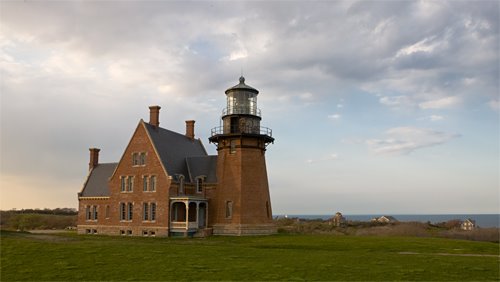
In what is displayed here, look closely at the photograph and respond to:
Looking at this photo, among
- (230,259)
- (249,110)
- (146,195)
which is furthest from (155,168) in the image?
(230,259)

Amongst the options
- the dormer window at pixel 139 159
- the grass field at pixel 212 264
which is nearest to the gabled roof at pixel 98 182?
the dormer window at pixel 139 159

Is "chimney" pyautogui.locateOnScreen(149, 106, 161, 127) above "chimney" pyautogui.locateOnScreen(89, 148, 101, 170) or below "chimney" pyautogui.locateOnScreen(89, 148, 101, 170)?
above

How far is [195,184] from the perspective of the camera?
141 feet

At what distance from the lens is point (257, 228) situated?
40.0 m

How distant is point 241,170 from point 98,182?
16960 millimetres

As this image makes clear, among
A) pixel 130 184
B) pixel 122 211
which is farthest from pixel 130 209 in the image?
pixel 130 184

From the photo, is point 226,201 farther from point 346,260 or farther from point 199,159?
point 346,260

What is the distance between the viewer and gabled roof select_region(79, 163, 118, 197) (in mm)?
47000

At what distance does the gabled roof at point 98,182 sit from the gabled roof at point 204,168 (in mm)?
9203

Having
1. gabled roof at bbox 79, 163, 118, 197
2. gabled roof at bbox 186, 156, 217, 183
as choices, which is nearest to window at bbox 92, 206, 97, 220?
gabled roof at bbox 79, 163, 118, 197

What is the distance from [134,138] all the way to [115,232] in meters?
8.92

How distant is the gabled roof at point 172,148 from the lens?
42219 millimetres

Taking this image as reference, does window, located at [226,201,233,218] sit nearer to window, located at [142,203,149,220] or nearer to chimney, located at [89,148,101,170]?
window, located at [142,203,149,220]

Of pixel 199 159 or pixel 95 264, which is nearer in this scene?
pixel 95 264
